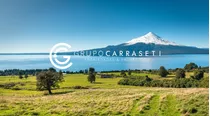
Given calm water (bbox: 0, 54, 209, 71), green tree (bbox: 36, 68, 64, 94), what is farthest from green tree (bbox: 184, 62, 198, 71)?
green tree (bbox: 36, 68, 64, 94)

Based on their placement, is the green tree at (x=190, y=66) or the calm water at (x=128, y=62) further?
the green tree at (x=190, y=66)

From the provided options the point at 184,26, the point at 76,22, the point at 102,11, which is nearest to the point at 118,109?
the point at 102,11

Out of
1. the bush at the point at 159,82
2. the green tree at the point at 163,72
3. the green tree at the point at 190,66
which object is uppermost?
the green tree at the point at 190,66

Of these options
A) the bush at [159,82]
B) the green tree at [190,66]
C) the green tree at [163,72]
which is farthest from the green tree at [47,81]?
the green tree at [190,66]

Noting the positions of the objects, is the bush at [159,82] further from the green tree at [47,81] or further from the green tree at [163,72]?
the green tree at [47,81]

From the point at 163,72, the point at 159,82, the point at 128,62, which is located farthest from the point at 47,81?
the point at 163,72

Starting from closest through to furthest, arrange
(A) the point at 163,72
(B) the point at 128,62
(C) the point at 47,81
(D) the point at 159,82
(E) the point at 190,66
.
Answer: (B) the point at 128,62 < (C) the point at 47,81 < (D) the point at 159,82 < (A) the point at 163,72 < (E) the point at 190,66

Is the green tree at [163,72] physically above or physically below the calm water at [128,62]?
below

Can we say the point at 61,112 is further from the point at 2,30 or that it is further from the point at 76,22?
the point at 2,30

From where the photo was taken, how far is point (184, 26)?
2734cm

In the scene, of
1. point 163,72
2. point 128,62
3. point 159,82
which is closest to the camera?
point 128,62

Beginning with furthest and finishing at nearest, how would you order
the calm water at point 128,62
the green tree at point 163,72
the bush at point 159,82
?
the green tree at point 163,72, the bush at point 159,82, the calm water at point 128,62

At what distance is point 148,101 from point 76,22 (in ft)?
46.7

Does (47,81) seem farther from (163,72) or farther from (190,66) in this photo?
(190,66)
